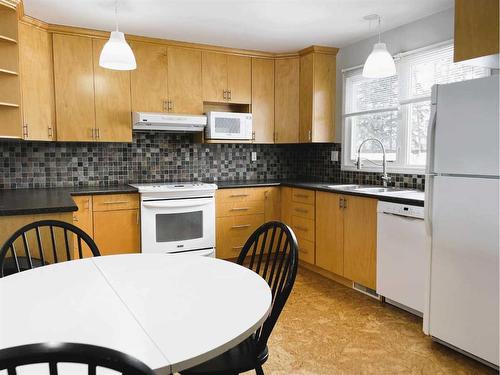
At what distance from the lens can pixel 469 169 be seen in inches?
84.8

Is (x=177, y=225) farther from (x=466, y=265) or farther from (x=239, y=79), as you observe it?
(x=466, y=265)

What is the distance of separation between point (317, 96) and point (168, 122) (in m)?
1.57

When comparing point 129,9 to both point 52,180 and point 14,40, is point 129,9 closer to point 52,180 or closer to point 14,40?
point 14,40

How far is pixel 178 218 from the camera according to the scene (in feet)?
12.6

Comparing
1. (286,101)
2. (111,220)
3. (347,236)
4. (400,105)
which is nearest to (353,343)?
(347,236)

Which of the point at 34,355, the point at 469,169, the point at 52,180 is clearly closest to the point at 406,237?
the point at 469,169

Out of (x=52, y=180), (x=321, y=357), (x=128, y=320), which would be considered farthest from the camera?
(x=52, y=180)

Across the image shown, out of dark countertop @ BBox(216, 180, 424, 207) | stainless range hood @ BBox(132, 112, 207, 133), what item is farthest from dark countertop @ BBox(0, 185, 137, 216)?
dark countertop @ BBox(216, 180, 424, 207)

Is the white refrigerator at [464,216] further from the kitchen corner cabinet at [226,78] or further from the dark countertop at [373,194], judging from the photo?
the kitchen corner cabinet at [226,78]

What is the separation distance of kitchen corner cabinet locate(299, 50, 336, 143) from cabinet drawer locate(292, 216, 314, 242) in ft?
2.85

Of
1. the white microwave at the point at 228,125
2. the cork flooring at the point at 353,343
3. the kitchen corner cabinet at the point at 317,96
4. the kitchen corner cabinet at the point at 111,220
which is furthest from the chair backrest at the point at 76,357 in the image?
the kitchen corner cabinet at the point at 317,96

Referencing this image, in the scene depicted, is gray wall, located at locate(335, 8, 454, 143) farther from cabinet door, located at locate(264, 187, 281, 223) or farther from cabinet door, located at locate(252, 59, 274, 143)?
cabinet door, located at locate(264, 187, 281, 223)

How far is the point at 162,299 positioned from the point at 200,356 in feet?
1.23

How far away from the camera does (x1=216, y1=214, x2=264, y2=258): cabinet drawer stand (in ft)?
13.5
